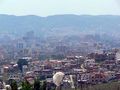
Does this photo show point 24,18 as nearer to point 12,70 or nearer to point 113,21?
point 113,21

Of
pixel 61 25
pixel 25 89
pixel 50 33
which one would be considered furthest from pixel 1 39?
pixel 25 89

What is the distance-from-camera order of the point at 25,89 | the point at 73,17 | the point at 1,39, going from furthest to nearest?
the point at 73,17, the point at 1,39, the point at 25,89

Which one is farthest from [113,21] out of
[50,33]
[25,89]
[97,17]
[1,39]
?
[25,89]

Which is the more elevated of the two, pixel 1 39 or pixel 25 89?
pixel 25 89

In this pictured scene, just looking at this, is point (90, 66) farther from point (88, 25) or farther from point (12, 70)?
point (88, 25)

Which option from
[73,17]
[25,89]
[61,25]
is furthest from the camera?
[73,17]

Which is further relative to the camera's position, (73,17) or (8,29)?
(73,17)
